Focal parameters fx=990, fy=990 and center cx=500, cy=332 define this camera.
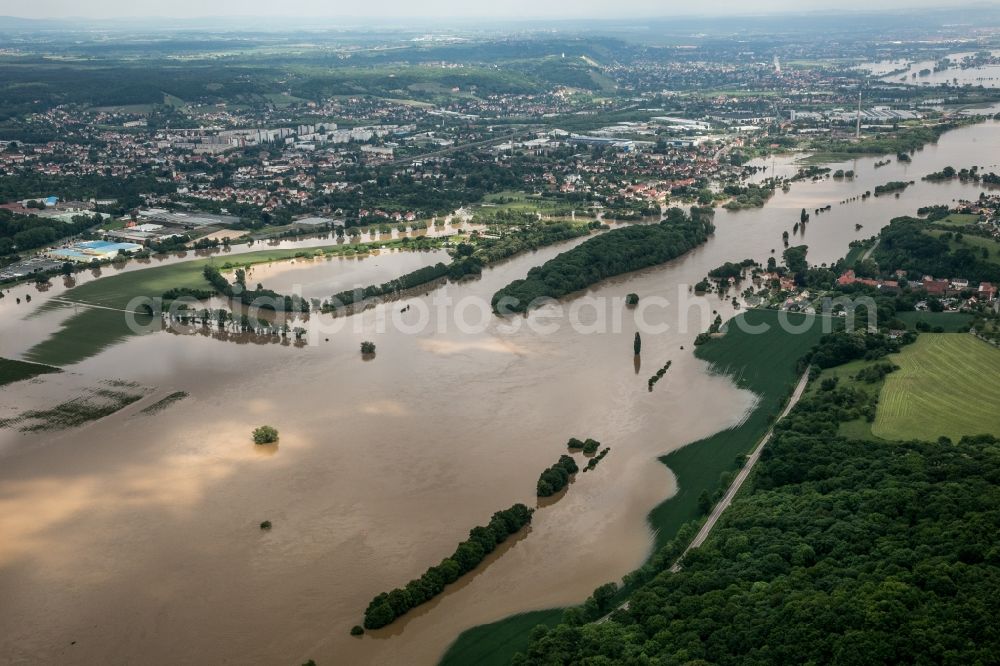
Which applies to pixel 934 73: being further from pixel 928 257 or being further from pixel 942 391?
pixel 942 391

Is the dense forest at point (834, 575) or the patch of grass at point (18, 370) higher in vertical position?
the dense forest at point (834, 575)

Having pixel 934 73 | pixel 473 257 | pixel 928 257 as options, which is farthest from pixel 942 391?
pixel 934 73

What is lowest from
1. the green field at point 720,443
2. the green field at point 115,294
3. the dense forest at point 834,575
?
the green field at point 720,443

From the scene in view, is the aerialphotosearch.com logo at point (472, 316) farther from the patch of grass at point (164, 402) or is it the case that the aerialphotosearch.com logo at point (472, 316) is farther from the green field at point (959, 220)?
the green field at point (959, 220)

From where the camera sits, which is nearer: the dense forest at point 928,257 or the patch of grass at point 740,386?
the patch of grass at point 740,386

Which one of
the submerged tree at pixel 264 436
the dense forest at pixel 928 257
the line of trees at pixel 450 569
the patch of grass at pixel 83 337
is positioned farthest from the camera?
the dense forest at pixel 928 257

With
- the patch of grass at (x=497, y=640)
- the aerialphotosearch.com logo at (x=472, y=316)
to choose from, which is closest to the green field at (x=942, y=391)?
the aerialphotosearch.com logo at (x=472, y=316)

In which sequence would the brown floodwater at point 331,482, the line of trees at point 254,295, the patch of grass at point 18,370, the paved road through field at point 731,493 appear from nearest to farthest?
the brown floodwater at point 331,482
the paved road through field at point 731,493
the patch of grass at point 18,370
the line of trees at point 254,295
